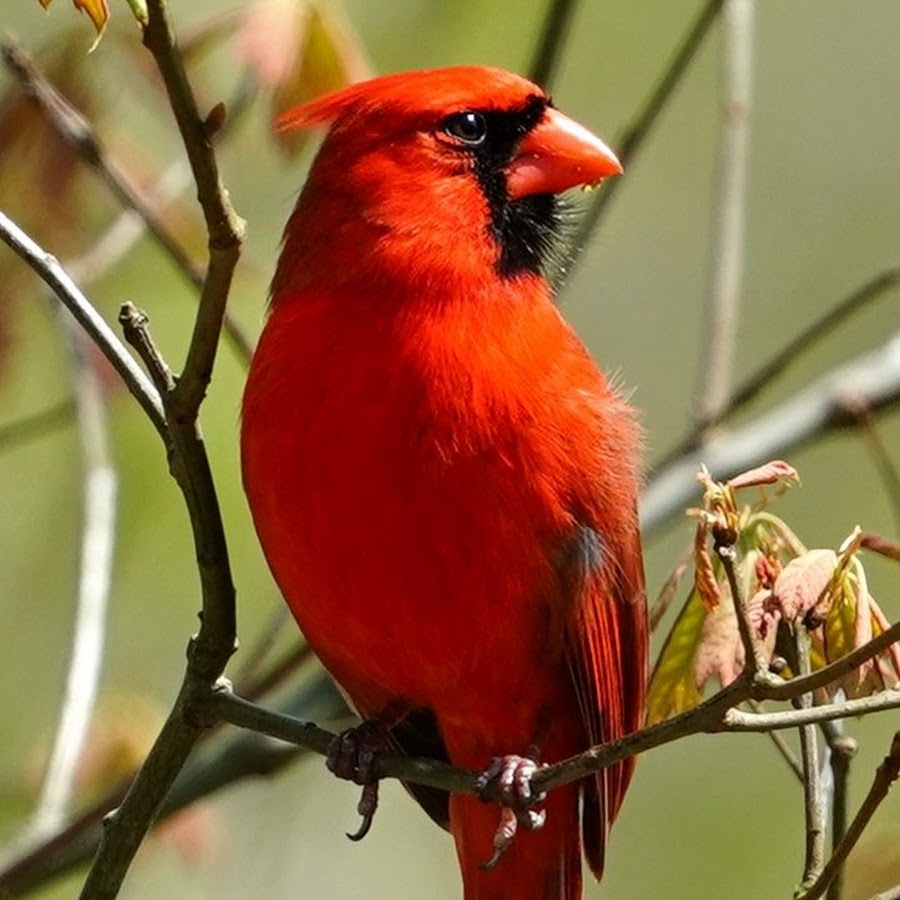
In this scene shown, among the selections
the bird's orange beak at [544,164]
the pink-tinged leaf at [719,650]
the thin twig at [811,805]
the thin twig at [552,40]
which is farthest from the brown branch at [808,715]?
the thin twig at [552,40]

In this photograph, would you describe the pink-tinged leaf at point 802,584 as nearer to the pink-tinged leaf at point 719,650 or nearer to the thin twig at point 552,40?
the pink-tinged leaf at point 719,650

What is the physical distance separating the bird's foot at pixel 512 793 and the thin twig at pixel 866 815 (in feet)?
1.49

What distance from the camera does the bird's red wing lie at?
8.77 ft

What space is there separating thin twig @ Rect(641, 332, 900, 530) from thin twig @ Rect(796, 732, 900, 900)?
4.81ft

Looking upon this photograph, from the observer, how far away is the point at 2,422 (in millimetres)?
6094

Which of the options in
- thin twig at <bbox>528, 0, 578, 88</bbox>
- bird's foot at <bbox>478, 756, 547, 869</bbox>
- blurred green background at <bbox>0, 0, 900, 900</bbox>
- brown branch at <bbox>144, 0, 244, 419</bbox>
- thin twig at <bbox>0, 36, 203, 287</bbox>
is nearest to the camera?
brown branch at <bbox>144, 0, 244, 419</bbox>

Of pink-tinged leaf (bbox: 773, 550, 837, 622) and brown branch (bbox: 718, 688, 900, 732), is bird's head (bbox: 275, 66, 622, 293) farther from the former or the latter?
brown branch (bbox: 718, 688, 900, 732)

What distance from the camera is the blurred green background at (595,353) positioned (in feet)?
14.3

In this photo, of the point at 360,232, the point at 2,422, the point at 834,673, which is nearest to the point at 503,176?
the point at 360,232

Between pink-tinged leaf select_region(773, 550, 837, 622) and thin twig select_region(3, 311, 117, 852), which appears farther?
thin twig select_region(3, 311, 117, 852)

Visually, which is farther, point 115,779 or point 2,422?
point 2,422

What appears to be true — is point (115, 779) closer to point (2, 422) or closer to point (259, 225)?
point (259, 225)

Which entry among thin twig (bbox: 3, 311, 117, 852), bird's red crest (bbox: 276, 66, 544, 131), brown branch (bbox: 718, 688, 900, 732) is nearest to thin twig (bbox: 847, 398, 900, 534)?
bird's red crest (bbox: 276, 66, 544, 131)

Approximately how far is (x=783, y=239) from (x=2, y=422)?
2.60m
